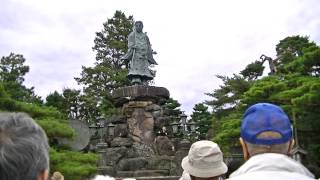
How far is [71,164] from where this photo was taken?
393 inches

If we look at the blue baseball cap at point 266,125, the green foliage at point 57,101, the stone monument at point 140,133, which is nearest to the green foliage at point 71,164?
the stone monument at point 140,133

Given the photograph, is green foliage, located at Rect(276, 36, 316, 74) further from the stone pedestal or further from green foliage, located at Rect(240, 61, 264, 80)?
the stone pedestal

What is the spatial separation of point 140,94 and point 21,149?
15853mm

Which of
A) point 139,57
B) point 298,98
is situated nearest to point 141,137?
point 139,57

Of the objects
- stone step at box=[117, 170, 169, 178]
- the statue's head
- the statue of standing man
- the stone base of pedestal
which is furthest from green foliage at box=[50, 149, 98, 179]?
the statue's head

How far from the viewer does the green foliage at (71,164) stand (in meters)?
9.64

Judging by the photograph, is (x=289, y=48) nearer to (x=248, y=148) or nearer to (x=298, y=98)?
(x=298, y=98)

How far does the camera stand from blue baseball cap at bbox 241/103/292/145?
5.27 feet

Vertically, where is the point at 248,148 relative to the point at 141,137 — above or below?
below

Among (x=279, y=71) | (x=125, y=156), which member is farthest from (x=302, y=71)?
(x=125, y=156)

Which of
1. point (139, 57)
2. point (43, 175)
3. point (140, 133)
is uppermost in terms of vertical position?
point (139, 57)

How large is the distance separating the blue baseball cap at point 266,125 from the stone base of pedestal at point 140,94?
51.1 feet

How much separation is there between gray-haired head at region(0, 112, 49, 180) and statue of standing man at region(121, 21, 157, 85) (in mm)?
16919

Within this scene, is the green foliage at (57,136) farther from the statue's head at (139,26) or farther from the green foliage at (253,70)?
the green foliage at (253,70)
